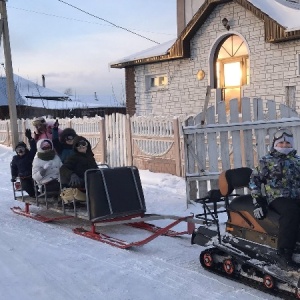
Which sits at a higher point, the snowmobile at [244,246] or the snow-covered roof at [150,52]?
the snow-covered roof at [150,52]

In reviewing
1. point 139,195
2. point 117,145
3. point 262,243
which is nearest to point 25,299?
point 262,243

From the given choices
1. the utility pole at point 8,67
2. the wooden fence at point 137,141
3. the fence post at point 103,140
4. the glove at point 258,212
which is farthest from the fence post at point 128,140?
the glove at point 258,212

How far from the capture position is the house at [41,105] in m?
40.7

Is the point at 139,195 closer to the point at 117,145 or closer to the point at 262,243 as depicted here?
the point at 262,243

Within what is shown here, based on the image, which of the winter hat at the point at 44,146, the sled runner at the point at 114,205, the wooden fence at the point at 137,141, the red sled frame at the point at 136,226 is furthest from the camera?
the wooden fence at the point at 137,141

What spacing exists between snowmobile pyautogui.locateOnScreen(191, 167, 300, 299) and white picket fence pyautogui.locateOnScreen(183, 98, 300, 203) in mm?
2871

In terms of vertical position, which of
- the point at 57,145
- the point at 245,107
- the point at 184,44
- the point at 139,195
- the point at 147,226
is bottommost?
the point at 147,226

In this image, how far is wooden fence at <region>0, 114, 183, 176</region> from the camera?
11.1 metres

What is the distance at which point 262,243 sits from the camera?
15.3ft

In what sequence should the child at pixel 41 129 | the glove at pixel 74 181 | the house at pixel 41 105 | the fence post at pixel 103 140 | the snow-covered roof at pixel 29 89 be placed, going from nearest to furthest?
the glove at pixel 74 181 → the child at pixel 41 129 → the fence post at pixel 103 140 → the house at pixel 41 105 → the snow-covered roof at pixel 29 89

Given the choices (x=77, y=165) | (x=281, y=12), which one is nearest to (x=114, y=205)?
(x=77, y=165)

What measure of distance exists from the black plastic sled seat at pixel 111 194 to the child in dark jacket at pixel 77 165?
1.78ft

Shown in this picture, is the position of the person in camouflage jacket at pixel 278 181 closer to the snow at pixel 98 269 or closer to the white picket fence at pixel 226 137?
the snow at pixel 98 269

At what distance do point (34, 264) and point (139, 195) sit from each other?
6.29 feet
